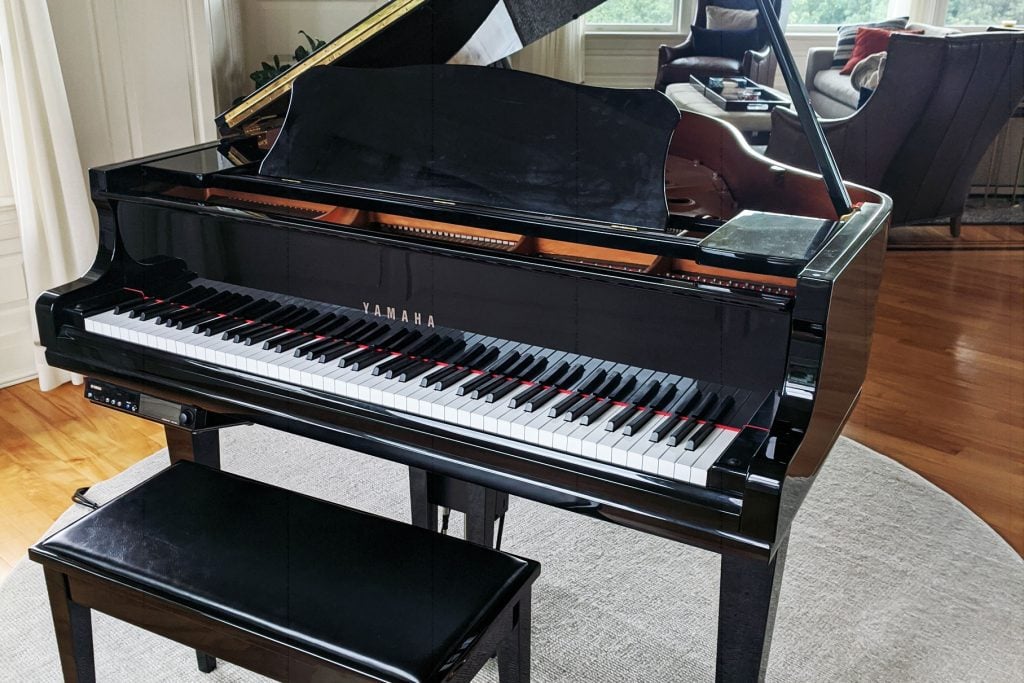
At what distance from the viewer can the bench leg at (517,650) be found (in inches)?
65.1

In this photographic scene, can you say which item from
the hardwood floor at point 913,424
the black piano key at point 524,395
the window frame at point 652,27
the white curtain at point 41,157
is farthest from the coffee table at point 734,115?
the black piano key at point 524,395

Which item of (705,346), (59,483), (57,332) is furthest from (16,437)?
(705,346)

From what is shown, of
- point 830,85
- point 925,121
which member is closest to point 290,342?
point 925,121

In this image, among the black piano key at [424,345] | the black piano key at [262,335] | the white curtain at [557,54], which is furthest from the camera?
the white curtain at [557,54]

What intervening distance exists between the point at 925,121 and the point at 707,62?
326 centimetres

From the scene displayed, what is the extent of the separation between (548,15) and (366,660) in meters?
1.42

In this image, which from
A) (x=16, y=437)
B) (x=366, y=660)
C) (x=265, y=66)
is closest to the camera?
(x=366, y=660)

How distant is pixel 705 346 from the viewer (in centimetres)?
164

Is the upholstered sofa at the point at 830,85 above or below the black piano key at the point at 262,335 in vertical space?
above

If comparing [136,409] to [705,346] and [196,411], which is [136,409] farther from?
[705,346]

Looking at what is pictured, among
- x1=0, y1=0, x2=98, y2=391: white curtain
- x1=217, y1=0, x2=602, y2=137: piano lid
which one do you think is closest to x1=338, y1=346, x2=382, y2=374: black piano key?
x1=217, y1=0, x2=602, y2=137: piano lid

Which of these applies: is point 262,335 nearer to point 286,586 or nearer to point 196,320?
point 196,320

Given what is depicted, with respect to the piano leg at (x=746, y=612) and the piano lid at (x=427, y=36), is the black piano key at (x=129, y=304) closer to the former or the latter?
the piano lid at (x=427, y=36)

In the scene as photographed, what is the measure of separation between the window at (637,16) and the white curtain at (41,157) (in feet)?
20.1
